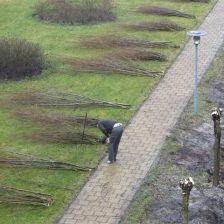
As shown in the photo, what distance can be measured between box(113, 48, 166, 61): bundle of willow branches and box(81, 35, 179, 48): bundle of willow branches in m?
0.86

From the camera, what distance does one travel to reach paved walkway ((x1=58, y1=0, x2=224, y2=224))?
1190 centimetres

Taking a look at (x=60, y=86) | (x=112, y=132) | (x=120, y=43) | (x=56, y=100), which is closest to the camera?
(x=112, y=132)

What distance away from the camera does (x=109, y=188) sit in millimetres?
12641

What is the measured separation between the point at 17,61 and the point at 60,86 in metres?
1.97

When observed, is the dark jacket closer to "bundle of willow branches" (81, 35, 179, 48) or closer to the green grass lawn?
the green grass lawn

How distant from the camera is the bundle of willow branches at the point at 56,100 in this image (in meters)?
16.6

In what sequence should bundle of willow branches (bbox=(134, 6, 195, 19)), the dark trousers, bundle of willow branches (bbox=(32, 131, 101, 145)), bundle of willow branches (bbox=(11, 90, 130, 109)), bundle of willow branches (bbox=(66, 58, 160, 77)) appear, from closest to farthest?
1. the dark trousers
2. bundle of willow branches (bbox=(32, 131, 101, 145))
3. bundle of willow branches (bbox=(11, 90, 130, 109))
4. bundle of willow branches (bbox=(66, 58, 160, 77))
5. bundle of willow branches (bbox=(134, 6, 195, 19))

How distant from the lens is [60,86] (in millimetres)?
18188

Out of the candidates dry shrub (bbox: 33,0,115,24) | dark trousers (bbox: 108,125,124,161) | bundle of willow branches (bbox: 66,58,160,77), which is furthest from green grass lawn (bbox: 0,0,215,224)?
dry shrub (bbox: 33,0,115,24)

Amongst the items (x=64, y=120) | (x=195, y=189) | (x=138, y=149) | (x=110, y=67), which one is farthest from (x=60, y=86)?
(x=195, y=189)

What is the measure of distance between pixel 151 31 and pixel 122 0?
5195 mm

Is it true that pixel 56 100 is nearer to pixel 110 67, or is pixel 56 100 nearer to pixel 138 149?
pixel 110 67

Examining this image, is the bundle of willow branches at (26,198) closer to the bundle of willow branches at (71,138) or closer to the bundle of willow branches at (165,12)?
the bundle of willow branches at (71,138)

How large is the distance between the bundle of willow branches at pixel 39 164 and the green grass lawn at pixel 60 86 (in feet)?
0.51
